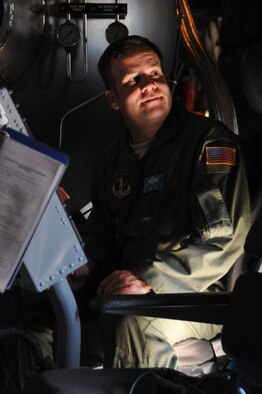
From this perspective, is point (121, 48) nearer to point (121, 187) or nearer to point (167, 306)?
point (121, 187)

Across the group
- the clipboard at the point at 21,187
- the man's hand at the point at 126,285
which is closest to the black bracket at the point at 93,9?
the man's hand at the point at 126,285

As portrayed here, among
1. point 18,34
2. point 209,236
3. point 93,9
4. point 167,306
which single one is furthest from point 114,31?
point 167,306

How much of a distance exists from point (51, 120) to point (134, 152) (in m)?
0.92

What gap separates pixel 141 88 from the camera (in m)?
1.87

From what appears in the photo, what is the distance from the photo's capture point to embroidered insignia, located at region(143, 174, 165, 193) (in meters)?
1.79

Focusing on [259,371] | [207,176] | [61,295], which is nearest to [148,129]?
[207,176]

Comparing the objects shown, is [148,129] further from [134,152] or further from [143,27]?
[143,27]

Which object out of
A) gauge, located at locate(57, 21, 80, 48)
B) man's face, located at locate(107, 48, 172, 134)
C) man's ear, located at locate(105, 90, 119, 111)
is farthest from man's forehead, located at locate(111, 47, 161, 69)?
gauge, located at locate(57, 21, 80, 48)

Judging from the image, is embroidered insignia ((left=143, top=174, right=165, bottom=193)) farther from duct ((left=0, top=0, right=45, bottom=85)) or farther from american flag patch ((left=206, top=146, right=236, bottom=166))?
duct ((left=0, top=0, right=45, bottom=85))

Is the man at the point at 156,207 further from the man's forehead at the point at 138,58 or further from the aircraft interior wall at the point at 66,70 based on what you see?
the aircraft interior wall at the point at 66,70

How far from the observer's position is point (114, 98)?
201 centimetres

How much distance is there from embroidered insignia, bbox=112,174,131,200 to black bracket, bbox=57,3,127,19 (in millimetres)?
929

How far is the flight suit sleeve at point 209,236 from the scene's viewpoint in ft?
5.35

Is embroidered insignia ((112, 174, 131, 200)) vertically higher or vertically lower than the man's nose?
lower
